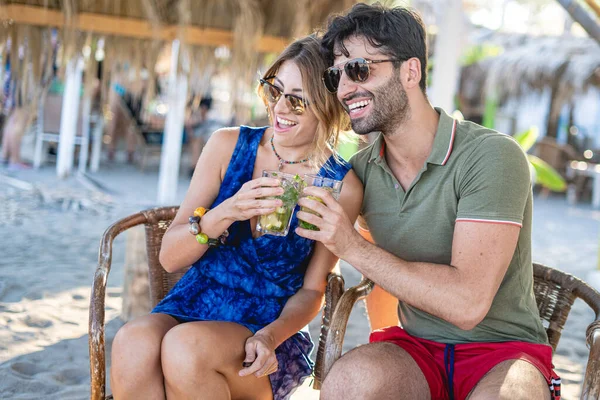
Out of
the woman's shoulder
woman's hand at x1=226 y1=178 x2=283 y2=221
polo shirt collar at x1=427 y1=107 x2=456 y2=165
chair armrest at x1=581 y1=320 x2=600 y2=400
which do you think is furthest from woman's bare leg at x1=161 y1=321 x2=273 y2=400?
chair armrest at x1=581 y1=320 x2=600 y2=400

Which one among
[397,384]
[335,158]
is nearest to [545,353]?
[397,384]

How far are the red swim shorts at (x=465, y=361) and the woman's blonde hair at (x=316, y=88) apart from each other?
2.62 ft

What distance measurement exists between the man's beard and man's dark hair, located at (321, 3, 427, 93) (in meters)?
0.08

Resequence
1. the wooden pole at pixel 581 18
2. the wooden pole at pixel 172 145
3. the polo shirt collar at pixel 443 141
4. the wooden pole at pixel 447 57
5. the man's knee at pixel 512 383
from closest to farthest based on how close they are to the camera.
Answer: the man's knee at pixel 512 383, the polo shirt collar at pixel 443 141, the wooden pole at pixel 581 18, the wooden pole at pixel 447 57, the wooden pole at pixel 172 145

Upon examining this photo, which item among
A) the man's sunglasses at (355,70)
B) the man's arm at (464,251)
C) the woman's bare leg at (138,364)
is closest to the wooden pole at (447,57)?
the man's sunglasses at (355,70)

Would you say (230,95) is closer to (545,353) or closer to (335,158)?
(335,158)

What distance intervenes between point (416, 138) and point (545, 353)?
81 centimetres

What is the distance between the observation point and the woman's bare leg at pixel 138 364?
1979mm

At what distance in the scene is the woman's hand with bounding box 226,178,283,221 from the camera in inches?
76.9

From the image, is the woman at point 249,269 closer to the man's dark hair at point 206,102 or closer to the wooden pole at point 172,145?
the wooden pole at point 172,145

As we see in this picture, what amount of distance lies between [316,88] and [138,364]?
1130 millimetres

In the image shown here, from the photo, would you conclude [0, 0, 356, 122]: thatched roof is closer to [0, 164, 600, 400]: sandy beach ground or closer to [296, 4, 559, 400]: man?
[0, 164, 600, 400]: sandy beach ground

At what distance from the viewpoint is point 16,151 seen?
9.99 m

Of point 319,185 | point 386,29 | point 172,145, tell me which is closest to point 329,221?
point 319,185
